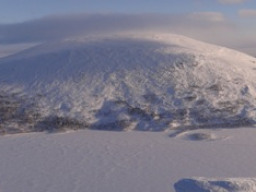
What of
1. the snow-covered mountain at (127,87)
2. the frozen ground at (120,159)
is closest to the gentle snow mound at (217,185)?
the frozen ground at (120,159)

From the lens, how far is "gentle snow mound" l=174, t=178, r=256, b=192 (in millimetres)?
6828

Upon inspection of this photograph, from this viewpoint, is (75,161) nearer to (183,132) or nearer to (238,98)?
(183,132)

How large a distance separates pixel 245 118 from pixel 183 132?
2271mm

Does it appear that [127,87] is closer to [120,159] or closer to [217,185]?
[120,159]

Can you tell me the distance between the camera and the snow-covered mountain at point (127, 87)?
50.0ft

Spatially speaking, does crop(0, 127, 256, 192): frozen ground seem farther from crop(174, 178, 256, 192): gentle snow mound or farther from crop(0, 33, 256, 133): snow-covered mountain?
crop(174, 178, 256, 192): gentle snow mound

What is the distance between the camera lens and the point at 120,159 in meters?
11.8

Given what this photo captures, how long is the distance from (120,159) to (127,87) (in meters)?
5.81

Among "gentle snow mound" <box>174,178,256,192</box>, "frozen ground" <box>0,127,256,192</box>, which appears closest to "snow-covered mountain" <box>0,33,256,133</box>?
"frozen ground" <box>0,127,256,192</box>

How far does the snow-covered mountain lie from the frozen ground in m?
0.91

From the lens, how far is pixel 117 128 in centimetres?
1477

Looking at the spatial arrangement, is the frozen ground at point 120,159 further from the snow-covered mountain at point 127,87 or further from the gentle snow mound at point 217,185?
the gentle snow mound at point 217,185

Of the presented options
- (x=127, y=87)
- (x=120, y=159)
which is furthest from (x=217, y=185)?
(x=127, y=87)

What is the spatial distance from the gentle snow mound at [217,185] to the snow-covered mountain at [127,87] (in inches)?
308
